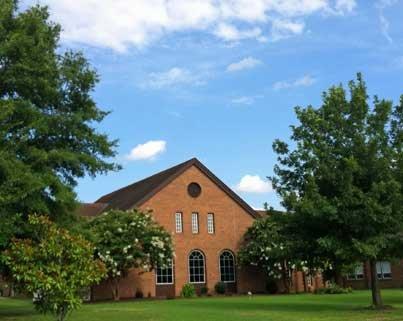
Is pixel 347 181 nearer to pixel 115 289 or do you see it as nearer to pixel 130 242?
pixel 130 242

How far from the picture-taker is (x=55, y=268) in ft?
46.4

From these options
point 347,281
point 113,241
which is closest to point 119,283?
point 113,241

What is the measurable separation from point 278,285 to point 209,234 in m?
7.04

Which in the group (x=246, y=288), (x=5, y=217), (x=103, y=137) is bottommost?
(x=246, y=288)

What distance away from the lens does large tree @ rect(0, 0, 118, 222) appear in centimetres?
2150

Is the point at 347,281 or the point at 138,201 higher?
the point at 138,201

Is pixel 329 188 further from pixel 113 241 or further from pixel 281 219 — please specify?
pixel 113 241

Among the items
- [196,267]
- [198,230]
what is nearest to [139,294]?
[196,267]

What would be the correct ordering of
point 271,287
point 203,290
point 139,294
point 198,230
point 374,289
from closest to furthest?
point 374,289 → point 139,294 → point 203,290 → point 271,287 → point 198,230

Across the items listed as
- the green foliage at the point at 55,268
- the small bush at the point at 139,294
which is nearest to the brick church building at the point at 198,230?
the small bush at the point at 139,294

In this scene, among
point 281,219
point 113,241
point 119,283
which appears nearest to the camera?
point 281,219

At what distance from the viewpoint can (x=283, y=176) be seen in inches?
1058

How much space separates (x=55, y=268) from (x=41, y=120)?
9.84 m

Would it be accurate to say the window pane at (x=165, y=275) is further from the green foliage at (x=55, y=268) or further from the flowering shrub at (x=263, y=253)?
the green foliage at (x=55, y=268)
